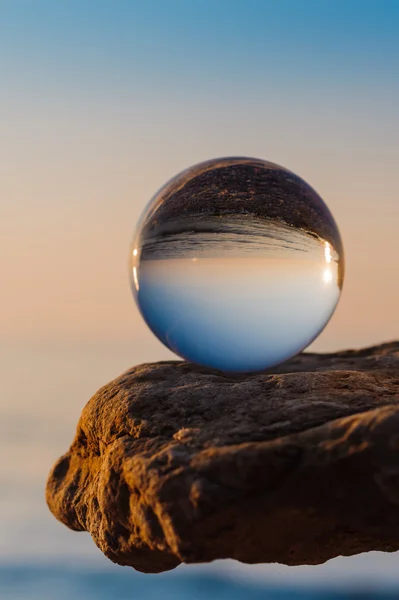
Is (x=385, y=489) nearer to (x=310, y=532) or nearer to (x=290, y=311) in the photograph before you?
(x=310, y=532)

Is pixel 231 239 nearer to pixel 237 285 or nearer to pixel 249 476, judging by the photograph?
pixel 237 285

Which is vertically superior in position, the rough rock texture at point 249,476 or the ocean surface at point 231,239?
the ocean surface at point 231,239

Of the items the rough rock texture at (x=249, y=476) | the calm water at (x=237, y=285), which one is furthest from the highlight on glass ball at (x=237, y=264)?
the rough rock texture at (x=249, y=476)

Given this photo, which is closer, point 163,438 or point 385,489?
point 385,489

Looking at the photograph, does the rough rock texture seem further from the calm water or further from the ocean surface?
the ocean surface

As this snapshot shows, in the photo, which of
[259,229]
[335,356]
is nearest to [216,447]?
[259,229]

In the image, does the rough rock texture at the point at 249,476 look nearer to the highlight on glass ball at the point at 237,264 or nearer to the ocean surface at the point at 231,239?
the highlight on glass ball at the point at 237,264

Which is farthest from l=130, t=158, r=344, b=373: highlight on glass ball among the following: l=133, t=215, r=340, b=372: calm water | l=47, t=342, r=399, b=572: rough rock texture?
l=47, t=342, r=399, b=572: rough rock texture
